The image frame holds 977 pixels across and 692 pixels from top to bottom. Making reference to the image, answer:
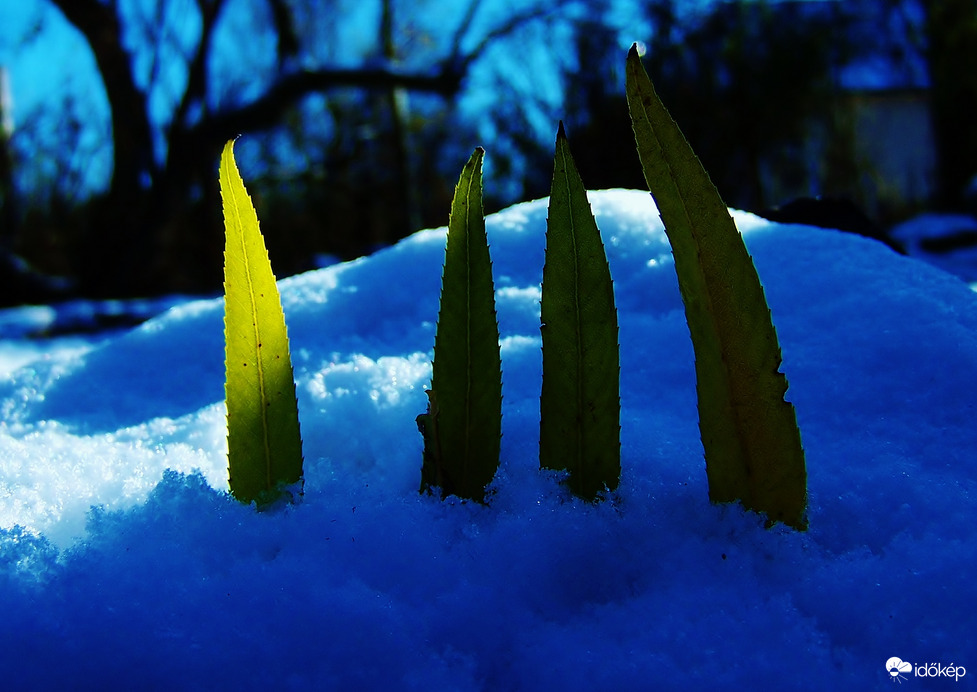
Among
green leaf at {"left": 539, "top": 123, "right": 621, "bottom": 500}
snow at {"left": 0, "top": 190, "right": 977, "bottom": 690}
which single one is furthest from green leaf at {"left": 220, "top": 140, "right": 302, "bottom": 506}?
green leaf at {"left": 539, "top": 123, "right": 621, "bottom": 500}

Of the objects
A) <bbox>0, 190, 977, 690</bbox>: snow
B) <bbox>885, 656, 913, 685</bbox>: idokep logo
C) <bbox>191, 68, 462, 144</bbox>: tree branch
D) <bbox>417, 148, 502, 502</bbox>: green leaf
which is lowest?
<bbox>885, 656, 913, 685</bbox>: idokep logo

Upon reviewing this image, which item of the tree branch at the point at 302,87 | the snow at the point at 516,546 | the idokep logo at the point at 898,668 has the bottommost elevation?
the idokep logo at the point at 898,668

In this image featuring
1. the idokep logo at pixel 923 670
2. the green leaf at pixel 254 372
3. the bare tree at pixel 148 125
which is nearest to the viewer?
the idokep logo at pixel 923 670

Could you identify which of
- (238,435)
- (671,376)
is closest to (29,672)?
(238,435)

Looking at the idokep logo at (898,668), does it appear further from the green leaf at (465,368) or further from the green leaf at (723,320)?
the green leaf at (465,368)

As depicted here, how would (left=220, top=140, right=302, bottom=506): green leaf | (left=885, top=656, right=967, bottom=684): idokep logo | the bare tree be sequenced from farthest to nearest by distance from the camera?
the bare tree, (left=220, top=140, right=302, bottom=506): green leaf, (left=885, top=656, right=967, bottom=684): idokep logo

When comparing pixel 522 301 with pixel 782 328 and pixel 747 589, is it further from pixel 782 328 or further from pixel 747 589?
pixel 747 589

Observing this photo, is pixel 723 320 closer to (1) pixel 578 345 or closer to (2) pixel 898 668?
(1) pixel 578 345

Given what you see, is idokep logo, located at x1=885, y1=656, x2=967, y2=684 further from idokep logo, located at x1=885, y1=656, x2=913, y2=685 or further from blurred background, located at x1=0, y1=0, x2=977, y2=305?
blurred background, located at x1=0, y1=0, x2=977, y2=305

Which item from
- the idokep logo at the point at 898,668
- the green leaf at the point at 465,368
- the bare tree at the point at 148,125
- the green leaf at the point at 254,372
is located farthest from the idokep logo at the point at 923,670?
the bare tree at the point at 148,125
